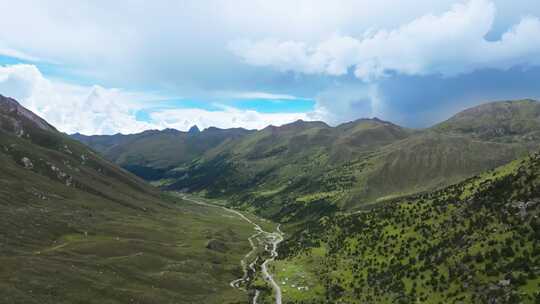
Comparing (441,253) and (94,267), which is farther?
(94,267)

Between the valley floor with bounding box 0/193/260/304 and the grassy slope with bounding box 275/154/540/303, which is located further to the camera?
the valley floor with bounding box 0/193/260/304

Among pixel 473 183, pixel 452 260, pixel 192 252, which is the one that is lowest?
pixel 192 252

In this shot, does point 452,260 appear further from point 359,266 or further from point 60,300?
point 60,300

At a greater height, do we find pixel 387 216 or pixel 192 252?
pixel 387 216

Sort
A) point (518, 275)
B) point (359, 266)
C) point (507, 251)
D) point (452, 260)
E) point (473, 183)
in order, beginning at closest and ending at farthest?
1. point (518, 275)
2. point (507, 251)
3. point (452, 260)
4. point (359, 266)
5. point (473, 183)

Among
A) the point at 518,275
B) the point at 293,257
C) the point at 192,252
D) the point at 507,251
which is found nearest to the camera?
the point at 518,275

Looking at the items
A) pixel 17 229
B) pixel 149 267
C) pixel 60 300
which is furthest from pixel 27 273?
pixel 17 229

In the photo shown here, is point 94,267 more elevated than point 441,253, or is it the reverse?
point 441,253

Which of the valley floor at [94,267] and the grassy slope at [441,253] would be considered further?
the valley floor at [94,267]
